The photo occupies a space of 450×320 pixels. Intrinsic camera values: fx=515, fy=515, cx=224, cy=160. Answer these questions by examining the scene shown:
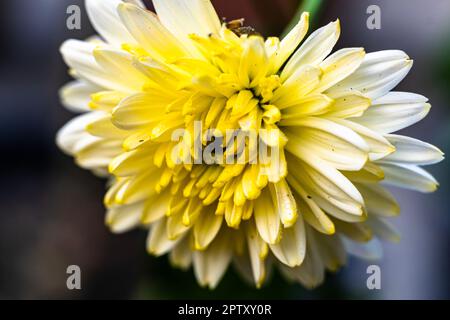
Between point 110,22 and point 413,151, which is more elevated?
point 110,22

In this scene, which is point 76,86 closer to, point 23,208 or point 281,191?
point 281,191

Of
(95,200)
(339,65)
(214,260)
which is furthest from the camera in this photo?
(95,200)

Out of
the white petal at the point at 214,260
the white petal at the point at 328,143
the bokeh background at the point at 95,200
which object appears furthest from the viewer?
the bokeh background at the point at 95,200

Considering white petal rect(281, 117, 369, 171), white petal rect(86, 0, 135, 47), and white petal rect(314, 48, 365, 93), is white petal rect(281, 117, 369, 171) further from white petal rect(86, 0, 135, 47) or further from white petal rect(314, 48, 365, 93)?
white petal rect(86, 0, 135, 47)

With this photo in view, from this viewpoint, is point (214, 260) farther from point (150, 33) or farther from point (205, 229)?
point (150, 33)

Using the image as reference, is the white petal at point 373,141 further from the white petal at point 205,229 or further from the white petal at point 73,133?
the white petal at point 73,133

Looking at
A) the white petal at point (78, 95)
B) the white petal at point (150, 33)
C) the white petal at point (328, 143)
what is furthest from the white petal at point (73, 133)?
the white petal at point (328, 143)

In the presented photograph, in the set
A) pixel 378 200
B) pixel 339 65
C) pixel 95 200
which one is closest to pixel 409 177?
pixel 378 200
